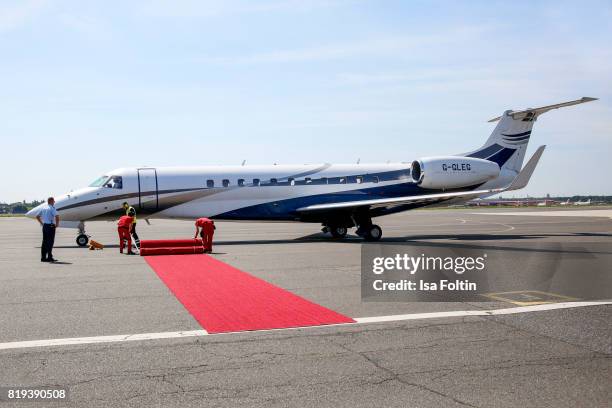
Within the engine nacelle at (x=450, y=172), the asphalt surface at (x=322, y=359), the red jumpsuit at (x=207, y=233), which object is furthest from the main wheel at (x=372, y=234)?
the asphalt surface at (x=322, y=359)

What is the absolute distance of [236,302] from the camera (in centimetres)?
913

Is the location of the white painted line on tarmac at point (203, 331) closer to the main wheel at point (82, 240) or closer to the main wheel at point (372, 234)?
the main wheel at point (372, 234)

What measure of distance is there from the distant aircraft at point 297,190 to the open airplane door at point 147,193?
0.04 metres

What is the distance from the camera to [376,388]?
5.00 meters

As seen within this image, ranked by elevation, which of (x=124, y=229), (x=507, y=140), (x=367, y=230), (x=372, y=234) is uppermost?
(x=507, y=140)

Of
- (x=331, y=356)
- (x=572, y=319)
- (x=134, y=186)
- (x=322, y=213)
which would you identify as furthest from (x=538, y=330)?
(x=134, y=186)

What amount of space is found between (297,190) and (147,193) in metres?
6.06

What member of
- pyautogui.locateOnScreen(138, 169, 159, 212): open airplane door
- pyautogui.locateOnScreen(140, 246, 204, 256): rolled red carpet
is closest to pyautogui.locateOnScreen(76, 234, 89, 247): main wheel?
pyautogui.locateOnScreen(138, 169, 159, 212): open airplane door

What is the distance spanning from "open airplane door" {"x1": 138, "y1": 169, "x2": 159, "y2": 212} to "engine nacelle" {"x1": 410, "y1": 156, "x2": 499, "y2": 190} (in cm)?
1094

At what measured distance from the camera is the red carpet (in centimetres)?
762

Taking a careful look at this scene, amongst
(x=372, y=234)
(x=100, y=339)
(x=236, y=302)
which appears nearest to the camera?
(x=100, y=339)
